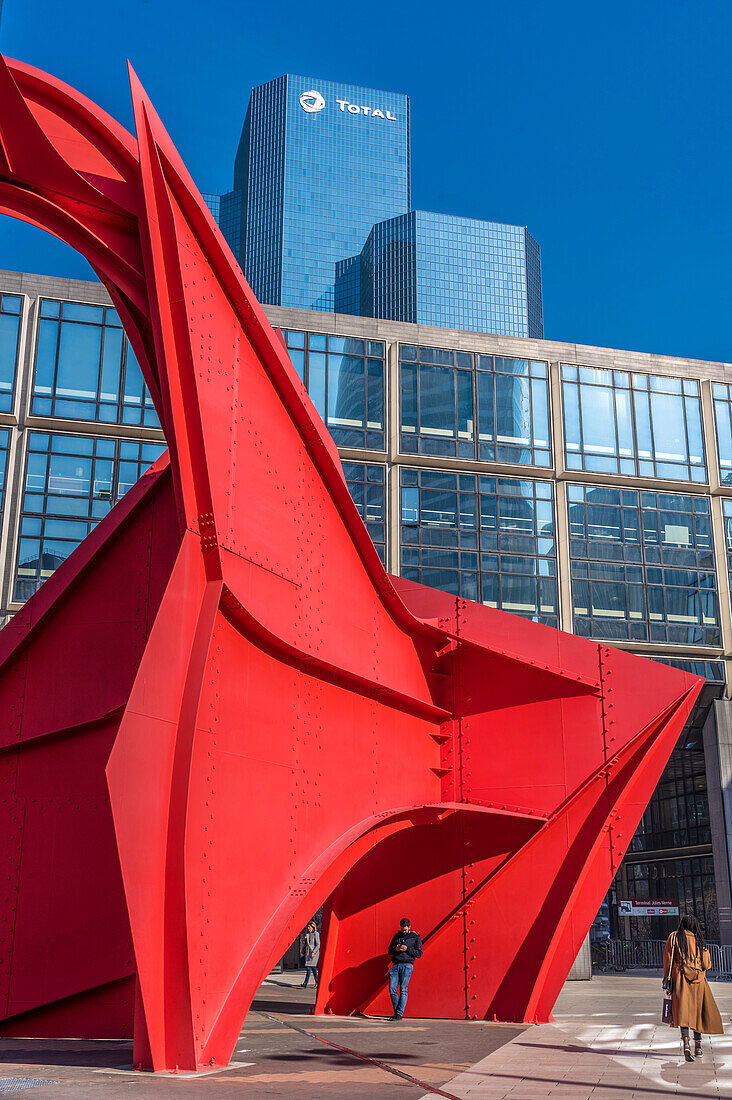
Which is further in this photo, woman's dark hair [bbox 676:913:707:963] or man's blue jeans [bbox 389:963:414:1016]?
man's blue jeans [bbox 389:963:414:1016]

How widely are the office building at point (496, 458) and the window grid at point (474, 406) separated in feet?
0.22

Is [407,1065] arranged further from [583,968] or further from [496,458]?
[496,458]

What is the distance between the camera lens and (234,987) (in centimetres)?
1025

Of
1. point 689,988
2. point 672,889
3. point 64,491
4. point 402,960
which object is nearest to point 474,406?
point 64,491

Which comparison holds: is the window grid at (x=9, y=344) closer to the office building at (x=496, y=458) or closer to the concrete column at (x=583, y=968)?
the office building at (x=496, y=458)

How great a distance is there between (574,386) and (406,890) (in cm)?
2657

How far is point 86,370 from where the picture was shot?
113 feet

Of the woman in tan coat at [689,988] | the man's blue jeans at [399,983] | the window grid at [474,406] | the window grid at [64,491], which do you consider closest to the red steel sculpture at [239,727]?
the man's blue jeans at [399,983]

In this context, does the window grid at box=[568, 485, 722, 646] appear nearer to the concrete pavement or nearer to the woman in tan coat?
the concrete pavement

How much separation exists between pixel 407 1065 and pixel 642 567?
28.5m

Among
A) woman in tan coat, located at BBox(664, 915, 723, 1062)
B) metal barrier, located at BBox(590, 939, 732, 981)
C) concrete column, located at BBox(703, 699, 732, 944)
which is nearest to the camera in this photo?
woman in tan coat, located at BBox(664, 915, 723, 1062)

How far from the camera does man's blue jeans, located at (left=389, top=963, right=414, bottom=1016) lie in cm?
1448

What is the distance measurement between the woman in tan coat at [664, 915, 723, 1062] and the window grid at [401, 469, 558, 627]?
23.3 m

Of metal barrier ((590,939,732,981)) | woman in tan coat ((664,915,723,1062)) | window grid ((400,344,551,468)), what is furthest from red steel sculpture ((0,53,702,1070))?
metal barrier ((590,939,732,981))
